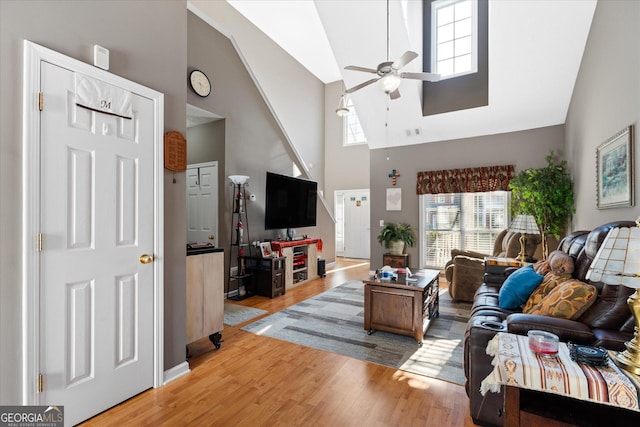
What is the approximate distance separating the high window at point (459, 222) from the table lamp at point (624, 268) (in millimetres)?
4423

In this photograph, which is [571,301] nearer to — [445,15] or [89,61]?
[89,61]

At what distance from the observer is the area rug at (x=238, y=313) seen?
3655 mm

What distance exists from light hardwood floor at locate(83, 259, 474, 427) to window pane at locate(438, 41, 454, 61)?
496 centimetres

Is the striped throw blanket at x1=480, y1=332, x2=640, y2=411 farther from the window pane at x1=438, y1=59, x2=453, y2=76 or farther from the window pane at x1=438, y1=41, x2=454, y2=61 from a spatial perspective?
the window pane at x1=438, y1=41, x2=454, y2=61

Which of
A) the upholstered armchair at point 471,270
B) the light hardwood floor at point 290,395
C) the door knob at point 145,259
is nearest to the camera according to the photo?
the light hardwood floor at point 290,395

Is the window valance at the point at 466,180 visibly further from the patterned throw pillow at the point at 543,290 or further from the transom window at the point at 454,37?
the patterned throw pillow at the point at 543,290

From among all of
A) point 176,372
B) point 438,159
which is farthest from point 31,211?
point 438,159

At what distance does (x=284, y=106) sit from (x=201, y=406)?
6.99 m

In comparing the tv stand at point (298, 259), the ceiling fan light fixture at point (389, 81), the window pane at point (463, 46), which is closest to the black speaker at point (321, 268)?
the tv stand at point (298, 259)

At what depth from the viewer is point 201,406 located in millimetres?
2023

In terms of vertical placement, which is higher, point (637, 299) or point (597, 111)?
point (597, 111)

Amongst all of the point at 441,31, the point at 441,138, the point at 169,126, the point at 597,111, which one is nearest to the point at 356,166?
the point at 441,138

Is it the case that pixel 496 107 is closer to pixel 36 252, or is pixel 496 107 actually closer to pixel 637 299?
pixel 637 299

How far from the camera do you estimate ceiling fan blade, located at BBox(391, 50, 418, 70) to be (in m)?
2.89
